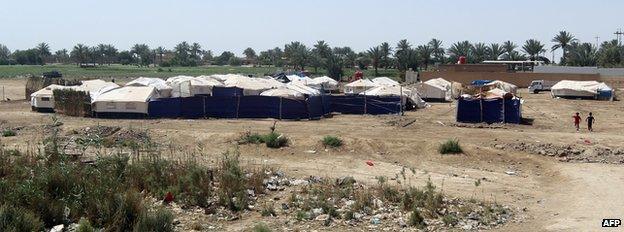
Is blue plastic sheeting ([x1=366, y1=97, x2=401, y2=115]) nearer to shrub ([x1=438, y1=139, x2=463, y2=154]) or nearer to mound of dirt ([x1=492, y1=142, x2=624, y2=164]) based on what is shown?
mound of dirt ([x1=492, y1=142, x2=624, y2=164])

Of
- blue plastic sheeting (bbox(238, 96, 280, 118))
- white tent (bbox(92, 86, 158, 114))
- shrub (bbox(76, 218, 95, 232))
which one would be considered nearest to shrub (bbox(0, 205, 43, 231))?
shrub (bbox(76, 218, 95, 232))

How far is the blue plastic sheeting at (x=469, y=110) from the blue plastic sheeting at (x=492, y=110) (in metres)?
0.23

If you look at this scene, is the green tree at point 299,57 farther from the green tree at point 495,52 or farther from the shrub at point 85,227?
the shrub at point 85,227

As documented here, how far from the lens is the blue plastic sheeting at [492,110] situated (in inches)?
1201

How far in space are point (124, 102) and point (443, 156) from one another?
1698 centimetres

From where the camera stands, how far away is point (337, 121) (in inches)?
1278

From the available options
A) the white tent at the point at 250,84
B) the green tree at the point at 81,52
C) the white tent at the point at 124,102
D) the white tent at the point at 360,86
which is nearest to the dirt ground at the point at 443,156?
the white tent at the point at 124,102

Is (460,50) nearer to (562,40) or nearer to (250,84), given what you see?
(562,40)

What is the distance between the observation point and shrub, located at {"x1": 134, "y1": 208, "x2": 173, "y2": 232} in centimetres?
1254

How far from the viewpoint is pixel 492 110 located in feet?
100

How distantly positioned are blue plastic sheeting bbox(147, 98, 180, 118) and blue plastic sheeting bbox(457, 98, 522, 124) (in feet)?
43.7

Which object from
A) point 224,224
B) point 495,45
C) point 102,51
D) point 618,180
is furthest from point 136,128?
point 102,51

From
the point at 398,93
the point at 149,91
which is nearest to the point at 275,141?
the point at 149,91

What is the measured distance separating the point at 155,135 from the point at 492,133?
12896mm
